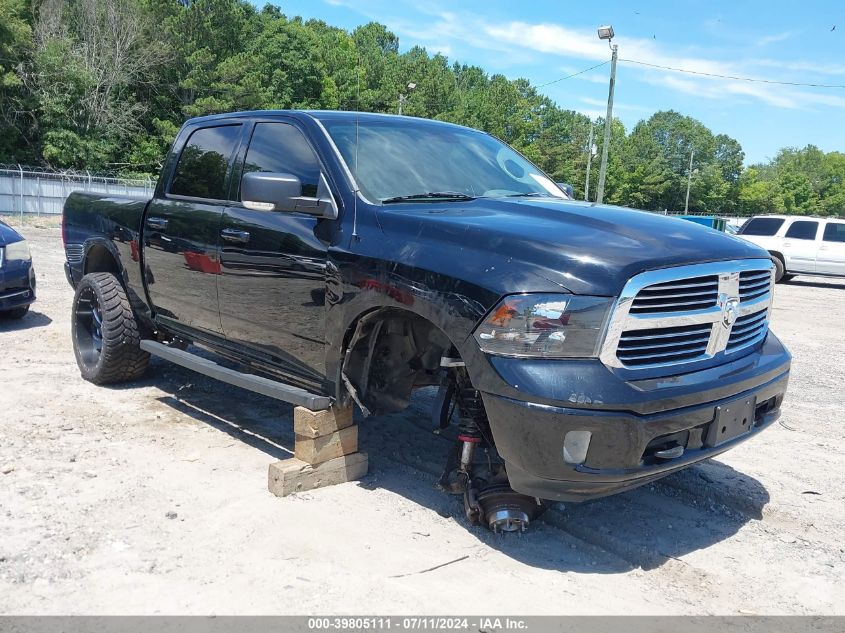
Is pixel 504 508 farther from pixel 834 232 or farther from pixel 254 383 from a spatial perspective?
pixel 834 232

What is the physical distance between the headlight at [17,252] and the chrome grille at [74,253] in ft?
5.86

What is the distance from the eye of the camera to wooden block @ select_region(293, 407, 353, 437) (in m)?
4.12

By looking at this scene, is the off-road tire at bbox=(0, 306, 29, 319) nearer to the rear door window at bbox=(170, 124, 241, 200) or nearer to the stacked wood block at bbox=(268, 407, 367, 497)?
the rear door window at bbox=(170, 124, 241, 200)

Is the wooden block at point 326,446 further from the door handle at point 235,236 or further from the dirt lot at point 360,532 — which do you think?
the door handle at point 235,236

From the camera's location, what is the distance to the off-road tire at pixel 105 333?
580 centimetres

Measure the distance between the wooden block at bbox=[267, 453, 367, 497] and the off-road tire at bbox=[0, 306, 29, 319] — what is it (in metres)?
5.70

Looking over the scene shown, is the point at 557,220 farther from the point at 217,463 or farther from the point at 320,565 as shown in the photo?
the point at 217,463

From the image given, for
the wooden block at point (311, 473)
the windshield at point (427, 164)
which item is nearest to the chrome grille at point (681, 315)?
the windshield at point (427, 164)

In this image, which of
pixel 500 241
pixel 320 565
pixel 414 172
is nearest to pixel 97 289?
pixel 414 172

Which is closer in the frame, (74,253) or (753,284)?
(753,284)

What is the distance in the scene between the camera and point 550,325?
301cm

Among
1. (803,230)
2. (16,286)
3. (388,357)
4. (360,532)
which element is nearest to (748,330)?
(388,357)

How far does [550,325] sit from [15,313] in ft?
24.7

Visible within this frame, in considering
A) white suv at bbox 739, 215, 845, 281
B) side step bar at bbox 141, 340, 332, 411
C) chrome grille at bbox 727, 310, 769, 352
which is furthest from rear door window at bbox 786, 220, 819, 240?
side step bar at bbox 141, 340, 332, 411
